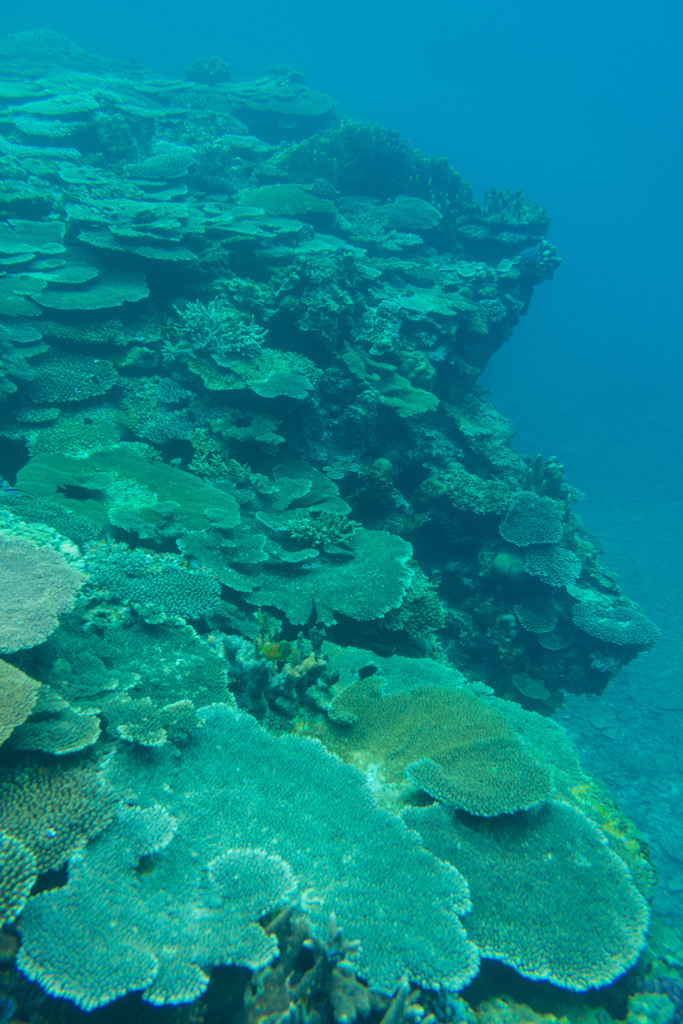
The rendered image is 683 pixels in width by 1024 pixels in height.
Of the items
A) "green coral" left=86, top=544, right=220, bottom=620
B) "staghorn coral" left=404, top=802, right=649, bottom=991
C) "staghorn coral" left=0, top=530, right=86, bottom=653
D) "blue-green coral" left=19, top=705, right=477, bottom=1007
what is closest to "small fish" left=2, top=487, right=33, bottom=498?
"green coral" left=86, top=544, right=220, bottom=620

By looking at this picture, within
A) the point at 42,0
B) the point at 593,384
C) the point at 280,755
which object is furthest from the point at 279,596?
the point at 42,0

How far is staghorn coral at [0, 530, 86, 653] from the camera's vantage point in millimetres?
3080

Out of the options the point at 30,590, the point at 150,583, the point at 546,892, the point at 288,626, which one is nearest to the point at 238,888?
the point at 546,892

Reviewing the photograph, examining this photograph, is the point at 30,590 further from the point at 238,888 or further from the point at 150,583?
the point at 238,888

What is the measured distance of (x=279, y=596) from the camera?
564 centimetres

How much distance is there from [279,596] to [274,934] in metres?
3.52

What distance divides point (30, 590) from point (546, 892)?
3900 millimetres

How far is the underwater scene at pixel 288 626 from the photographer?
2355 millimetres

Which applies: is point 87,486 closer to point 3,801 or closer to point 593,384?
point 3,801

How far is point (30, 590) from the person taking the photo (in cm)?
339

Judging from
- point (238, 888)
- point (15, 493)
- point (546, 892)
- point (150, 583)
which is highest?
point (15, 493)

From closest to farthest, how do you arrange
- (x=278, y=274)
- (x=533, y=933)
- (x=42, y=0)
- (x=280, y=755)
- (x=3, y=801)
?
1. (x=3, y=801)
2. (x=533, y=933)
3. (x=280, y=755)
4. (x=278, y=274)
5. (x=42, y=0)

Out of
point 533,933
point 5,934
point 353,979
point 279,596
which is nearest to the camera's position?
point 5,934

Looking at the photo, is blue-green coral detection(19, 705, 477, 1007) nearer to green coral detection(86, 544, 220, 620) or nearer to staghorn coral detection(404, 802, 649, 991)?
staghorn coral detection(404, 802, 649, 991)
